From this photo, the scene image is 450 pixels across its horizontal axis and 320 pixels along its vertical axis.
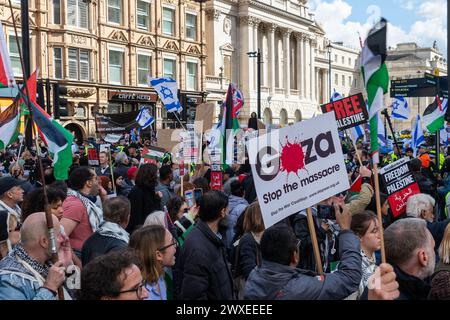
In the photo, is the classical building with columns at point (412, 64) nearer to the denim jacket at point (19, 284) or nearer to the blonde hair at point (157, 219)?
the blonde hair at point (157, 219)

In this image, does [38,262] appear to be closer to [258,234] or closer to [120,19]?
[258,234]

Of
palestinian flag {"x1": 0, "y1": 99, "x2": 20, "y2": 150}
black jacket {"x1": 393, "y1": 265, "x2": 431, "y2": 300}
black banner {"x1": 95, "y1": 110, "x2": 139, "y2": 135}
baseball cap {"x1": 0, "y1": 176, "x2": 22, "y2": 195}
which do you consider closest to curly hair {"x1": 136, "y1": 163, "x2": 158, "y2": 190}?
baseball cap {"x1": 0, "y1": 176, "x2": 22, "y2": 195}

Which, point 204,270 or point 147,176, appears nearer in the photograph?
point 204,270

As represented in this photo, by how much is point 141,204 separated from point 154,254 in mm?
3259

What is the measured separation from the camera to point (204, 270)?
4.33m

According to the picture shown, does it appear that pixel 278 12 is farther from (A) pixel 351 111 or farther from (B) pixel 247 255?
(B) pixel 247 255

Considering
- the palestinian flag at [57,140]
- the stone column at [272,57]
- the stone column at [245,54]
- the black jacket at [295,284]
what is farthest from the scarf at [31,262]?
the stone column at [272,57]

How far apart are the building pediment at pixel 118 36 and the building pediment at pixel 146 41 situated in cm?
115

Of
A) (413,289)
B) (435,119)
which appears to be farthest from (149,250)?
(435,119)

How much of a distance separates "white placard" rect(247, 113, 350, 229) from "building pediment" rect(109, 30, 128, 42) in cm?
2737

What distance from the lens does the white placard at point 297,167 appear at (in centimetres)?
409

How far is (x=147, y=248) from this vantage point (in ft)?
13.6

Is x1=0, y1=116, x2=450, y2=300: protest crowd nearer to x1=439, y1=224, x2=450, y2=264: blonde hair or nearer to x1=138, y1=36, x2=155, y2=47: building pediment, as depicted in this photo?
x1=439, y1=224, x2=450, y2=264: blonde hair
